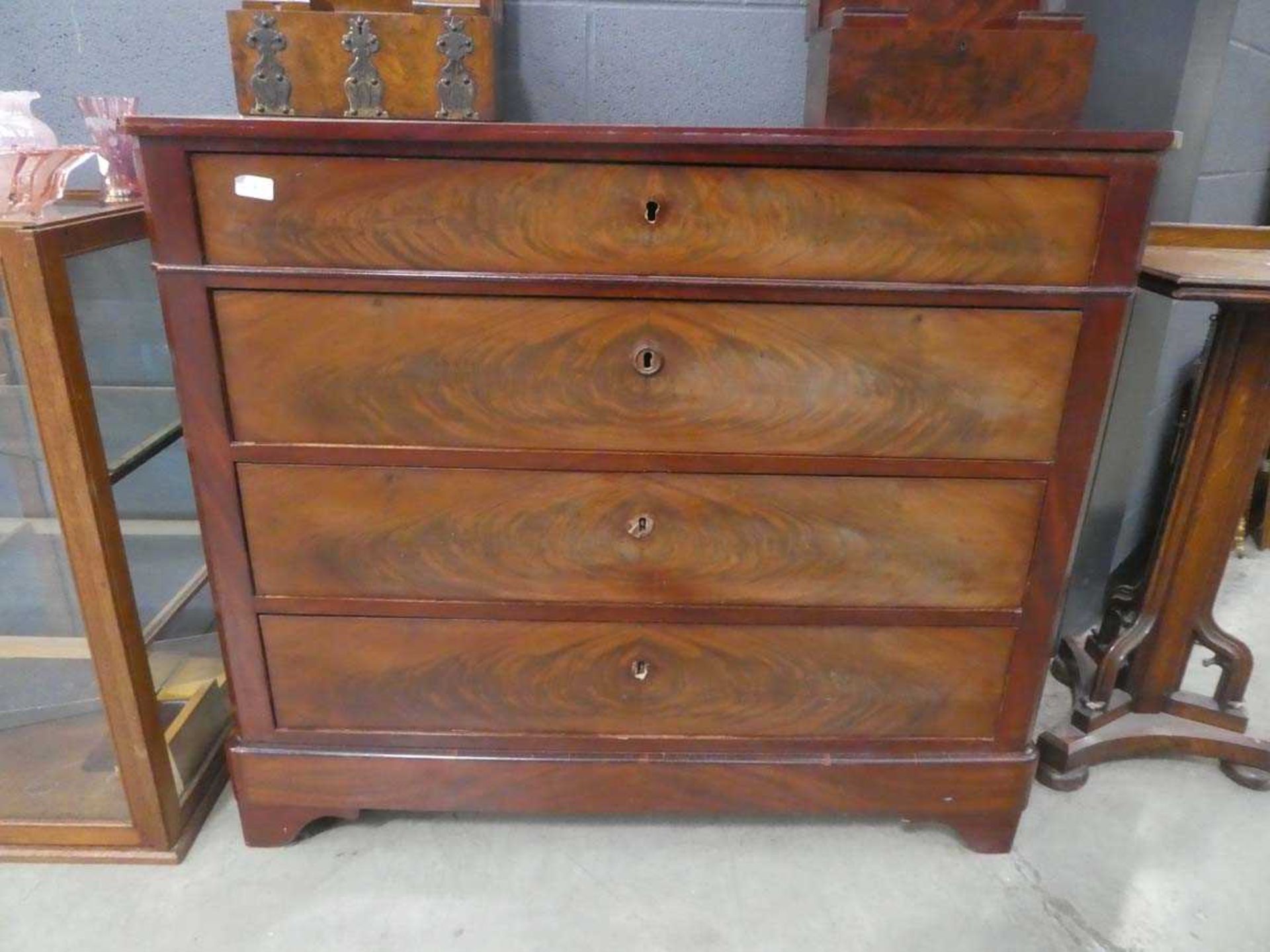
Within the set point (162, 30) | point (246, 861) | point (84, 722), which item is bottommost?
point (246, 861)

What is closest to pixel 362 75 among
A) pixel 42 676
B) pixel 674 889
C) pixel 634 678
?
pixel 634 678

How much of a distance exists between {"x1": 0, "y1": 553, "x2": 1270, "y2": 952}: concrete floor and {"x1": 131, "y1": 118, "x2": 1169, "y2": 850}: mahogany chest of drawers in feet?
0.34

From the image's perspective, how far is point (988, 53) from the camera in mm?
1165

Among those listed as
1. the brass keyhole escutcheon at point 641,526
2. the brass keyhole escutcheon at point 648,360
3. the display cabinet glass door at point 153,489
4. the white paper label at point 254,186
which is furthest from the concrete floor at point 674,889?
the white paper label at point 254,186

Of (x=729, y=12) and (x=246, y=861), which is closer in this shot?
(x=246, y=861)

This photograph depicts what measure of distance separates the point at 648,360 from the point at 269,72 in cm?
66

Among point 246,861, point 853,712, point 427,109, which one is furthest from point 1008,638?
point 246,861

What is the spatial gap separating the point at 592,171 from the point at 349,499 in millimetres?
588

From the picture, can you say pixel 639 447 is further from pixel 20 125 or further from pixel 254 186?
pixel 20 125

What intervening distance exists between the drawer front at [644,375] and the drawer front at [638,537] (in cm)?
6

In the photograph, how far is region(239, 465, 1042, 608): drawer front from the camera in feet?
4.19

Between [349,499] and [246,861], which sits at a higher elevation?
[349,499]

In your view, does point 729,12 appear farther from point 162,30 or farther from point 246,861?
point 246,861

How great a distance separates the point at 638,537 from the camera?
51.1 inches
